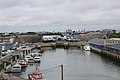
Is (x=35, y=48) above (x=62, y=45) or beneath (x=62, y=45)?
above

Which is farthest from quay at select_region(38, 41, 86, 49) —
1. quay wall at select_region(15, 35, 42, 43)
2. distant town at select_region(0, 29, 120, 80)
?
quay wall at select_region(15, 35, 42, 43)

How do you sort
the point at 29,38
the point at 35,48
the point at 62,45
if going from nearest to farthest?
the point at 35,48
the point at 62,45
the point at 29,38

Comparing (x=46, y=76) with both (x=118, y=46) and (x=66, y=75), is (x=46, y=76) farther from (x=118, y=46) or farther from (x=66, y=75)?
(x=118, y=46)

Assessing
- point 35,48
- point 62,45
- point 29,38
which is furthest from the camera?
point 29,38

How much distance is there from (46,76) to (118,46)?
45.7 feet

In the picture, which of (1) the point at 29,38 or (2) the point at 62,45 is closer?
(2) the point at 62,45

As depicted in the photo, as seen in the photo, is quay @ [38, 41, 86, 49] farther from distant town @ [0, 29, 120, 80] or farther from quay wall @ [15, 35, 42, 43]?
quay wall @ [15, 35, 42, 43]

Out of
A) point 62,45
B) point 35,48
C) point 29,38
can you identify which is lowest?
point 62,45

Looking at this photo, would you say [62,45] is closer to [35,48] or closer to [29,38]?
[35,48]

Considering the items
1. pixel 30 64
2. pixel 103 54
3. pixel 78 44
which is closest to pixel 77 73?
pixel 30 64

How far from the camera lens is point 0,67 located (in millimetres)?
21766

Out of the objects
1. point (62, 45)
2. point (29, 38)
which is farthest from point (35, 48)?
point (29, 38)

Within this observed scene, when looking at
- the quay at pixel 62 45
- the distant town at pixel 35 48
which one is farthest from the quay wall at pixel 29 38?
the quay at pixel 62 45

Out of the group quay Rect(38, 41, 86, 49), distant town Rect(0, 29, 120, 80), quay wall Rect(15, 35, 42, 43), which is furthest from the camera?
quay wall Rect(15, 35, 42, 43)
